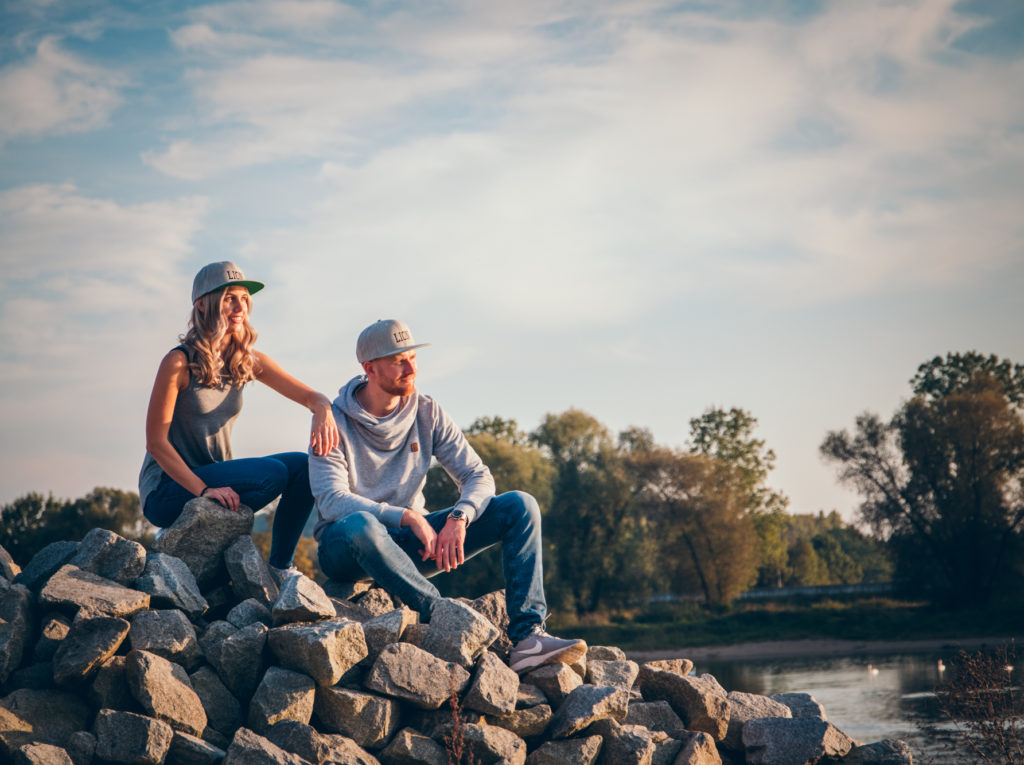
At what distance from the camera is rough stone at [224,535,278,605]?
17.6ft

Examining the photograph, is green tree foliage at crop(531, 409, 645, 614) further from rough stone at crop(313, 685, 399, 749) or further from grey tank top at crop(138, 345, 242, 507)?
rough stone at crop(313, 685, 399, 749)

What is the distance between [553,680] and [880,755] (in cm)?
218

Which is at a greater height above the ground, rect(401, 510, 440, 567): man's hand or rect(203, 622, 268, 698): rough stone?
rect(401, 510, 440, 567): man's hand

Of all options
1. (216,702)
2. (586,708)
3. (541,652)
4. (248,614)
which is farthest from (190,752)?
(586,708)

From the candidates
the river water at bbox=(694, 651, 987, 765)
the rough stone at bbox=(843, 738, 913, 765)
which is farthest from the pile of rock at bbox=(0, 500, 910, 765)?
the river water at bbox=(694, 651, 987, 765)

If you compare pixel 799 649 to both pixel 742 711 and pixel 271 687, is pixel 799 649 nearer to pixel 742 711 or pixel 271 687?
pixel 742 711

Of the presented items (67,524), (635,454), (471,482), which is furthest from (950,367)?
(471,482)

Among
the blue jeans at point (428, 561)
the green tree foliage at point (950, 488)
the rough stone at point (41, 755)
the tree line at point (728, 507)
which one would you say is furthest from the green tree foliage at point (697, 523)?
the rough stone at point (41, 755)

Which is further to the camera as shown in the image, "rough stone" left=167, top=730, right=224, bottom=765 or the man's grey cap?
the man's grey cap

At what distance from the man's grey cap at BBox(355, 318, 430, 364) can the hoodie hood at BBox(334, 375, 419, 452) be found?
0.86 feet

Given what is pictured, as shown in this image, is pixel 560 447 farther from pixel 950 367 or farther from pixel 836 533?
pixel 836 533

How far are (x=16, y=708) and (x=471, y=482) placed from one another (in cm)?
252

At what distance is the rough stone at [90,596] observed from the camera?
467 centimetres

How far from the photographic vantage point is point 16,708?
427 cm
